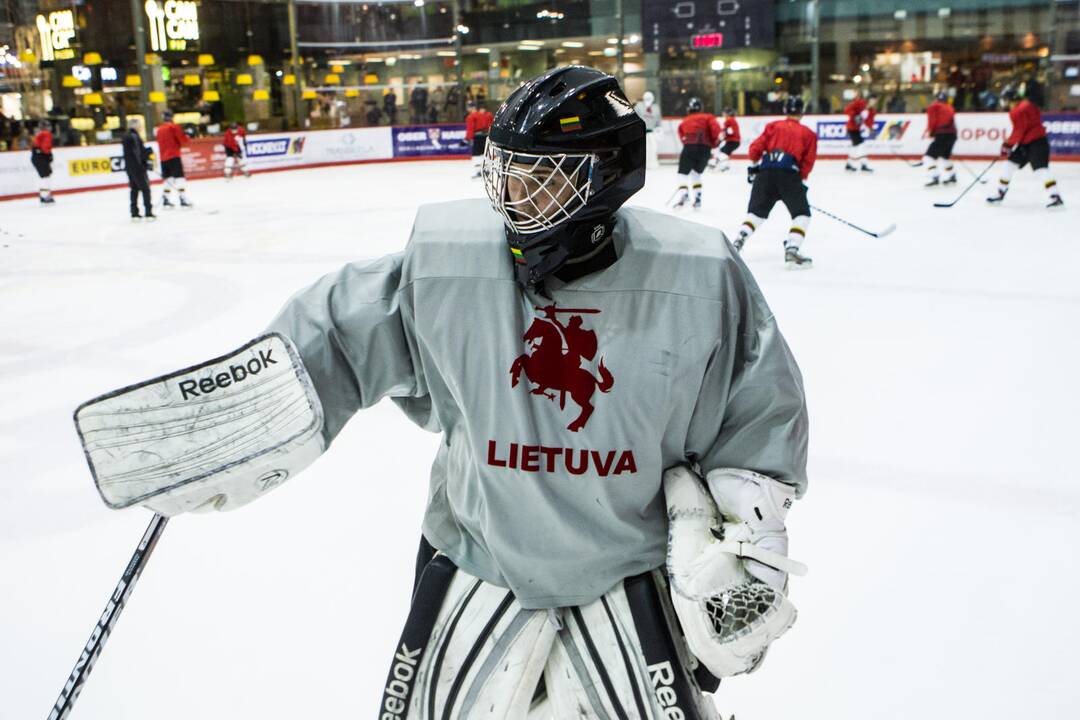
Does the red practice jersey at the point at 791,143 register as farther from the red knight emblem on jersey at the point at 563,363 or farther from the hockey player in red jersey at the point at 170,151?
the hockey player in red jersey at the point at 170,151

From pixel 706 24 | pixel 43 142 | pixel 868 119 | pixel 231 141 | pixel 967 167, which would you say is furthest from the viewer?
pixel 706 24

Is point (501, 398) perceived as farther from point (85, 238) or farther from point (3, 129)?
point (3, 129)

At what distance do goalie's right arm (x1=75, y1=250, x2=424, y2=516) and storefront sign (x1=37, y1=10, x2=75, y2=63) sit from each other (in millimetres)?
17100

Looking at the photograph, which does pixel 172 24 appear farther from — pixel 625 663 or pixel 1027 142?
pixel 625 663

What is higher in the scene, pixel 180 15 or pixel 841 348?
pixel 180 15

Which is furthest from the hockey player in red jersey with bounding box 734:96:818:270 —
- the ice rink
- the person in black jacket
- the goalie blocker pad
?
the person in black jacket

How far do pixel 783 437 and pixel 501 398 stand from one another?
1.18ft

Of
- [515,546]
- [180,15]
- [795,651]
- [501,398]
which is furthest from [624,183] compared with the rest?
[180,15]

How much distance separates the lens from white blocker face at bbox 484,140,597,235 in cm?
117

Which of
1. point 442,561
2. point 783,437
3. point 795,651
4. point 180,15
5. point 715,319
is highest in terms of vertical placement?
point 180,15

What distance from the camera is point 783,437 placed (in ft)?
3.90

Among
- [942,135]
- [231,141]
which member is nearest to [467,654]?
[942,135]

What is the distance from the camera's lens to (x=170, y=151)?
36.9 feet

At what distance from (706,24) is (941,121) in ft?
24.1
